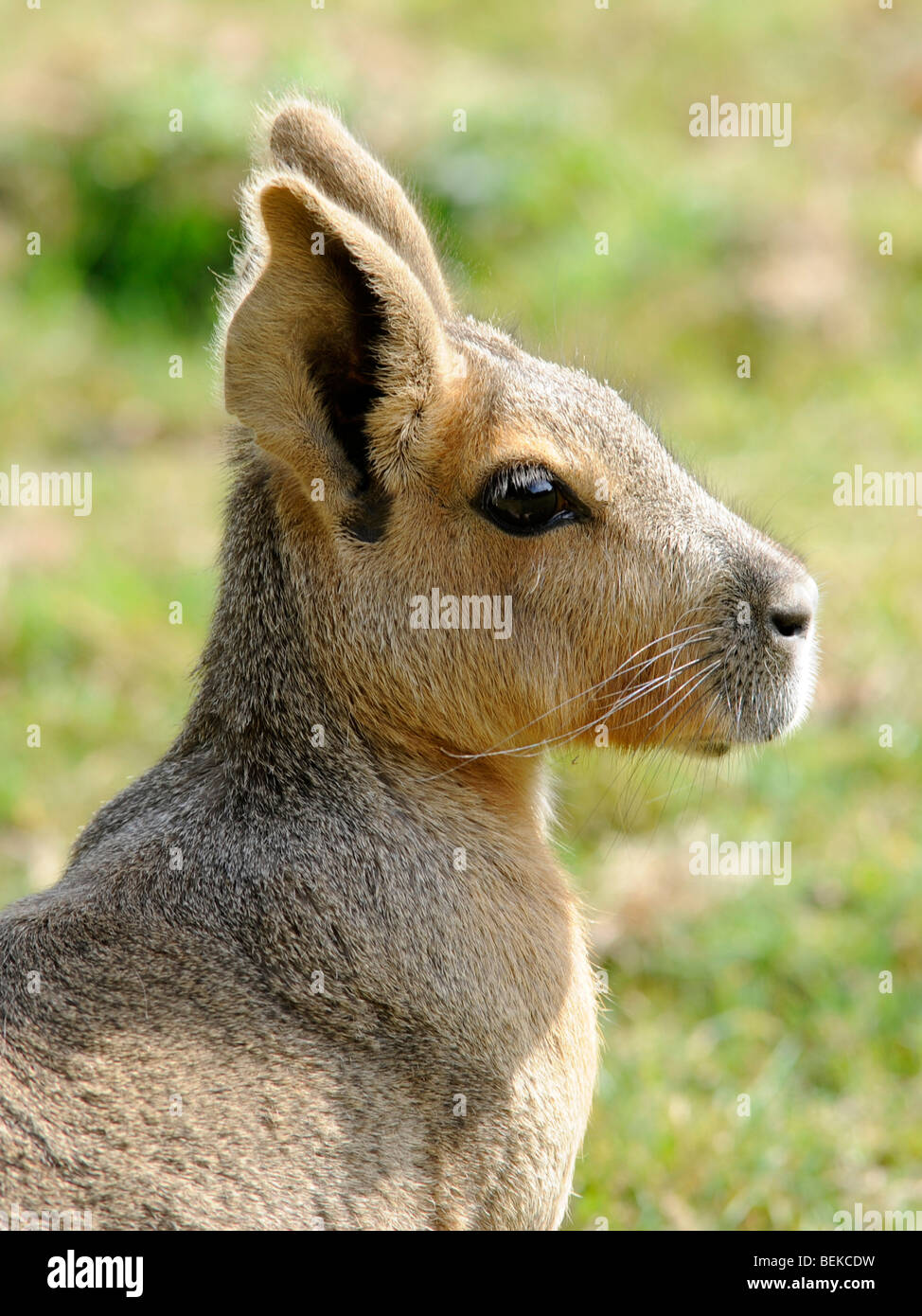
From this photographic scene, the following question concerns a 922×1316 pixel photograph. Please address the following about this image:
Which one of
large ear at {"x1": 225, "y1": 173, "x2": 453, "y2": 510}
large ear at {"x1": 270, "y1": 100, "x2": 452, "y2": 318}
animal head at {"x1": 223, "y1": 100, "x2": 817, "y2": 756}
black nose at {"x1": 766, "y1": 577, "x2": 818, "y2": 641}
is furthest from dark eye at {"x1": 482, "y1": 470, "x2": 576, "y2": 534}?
large ear at {"x1": 270, "y1": 100, "x2": 452, "y2": 318}

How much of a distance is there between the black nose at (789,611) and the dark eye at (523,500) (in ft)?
1.60

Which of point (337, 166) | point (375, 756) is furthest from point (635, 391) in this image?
point (375, 756)

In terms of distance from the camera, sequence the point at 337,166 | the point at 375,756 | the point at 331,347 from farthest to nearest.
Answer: the point at 337,166 → the point at 375,756 → the point at 331,347

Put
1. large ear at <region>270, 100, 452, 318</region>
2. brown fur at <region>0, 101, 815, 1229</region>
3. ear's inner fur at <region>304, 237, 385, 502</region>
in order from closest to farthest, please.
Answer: brown fur at <region>0, 101, 815, 1229</region>
ear's inner fur at <region>304, 237, 385, 502</region>
large ear at <region>270, 100, 452, 318</region>

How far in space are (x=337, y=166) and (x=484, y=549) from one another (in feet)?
3.16

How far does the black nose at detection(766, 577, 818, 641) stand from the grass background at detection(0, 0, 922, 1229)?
487 millimetres

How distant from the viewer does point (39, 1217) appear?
8.34 feet

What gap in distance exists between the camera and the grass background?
4.52 m

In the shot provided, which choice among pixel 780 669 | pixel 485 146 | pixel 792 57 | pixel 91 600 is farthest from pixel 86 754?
pixel 792 57

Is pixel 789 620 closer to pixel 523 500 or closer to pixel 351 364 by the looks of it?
pixel 523 500

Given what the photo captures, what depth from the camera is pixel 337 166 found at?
11.3 ft

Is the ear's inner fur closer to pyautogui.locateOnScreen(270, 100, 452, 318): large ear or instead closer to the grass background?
pyautogui.locateOnScreen(270, 100, 452, 318): large ear
